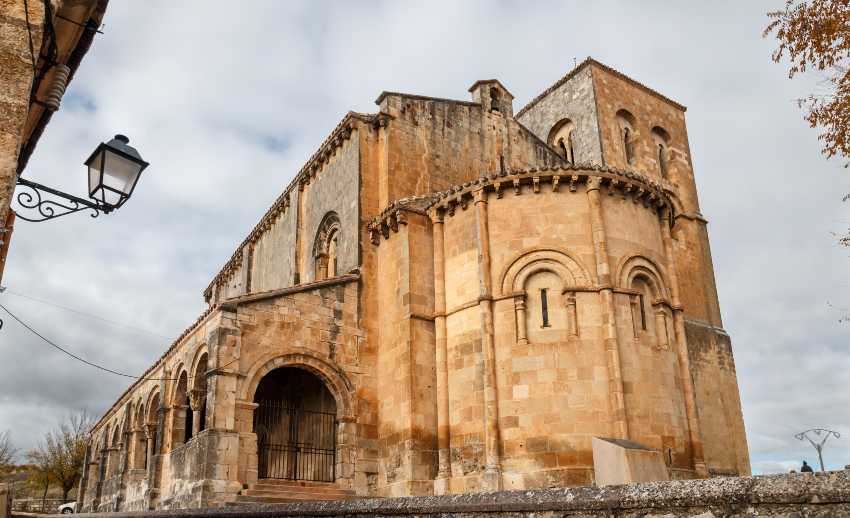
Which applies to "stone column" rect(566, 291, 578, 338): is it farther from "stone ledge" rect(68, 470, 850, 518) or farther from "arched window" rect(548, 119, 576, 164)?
"arched window" rect(548, 119, 576, 164)

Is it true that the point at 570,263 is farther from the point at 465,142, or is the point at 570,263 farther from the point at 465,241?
the point at 465,142

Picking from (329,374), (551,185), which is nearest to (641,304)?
(551,185)

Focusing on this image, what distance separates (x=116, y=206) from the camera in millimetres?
6594

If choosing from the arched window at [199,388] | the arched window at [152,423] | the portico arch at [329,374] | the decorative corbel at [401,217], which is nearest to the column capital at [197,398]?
the arched window at [199,388]

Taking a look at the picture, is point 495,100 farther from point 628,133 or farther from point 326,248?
point 628,133

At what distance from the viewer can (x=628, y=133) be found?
27.9 meters

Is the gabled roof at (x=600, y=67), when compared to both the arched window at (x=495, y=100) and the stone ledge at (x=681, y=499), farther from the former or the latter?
the stone ledge at (x=681, y=499)

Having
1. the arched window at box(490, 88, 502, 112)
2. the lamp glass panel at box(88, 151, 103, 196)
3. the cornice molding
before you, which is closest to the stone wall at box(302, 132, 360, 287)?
the cornice molding

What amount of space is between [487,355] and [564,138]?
Result: 1561cm

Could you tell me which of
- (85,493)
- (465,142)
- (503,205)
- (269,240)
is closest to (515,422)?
(503,205)

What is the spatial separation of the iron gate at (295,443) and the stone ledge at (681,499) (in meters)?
12.6

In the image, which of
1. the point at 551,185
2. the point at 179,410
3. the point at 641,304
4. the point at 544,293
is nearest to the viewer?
the point at 544,293

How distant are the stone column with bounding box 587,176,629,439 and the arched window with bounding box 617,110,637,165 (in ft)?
39.5

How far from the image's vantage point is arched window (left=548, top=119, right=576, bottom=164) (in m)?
27.9
